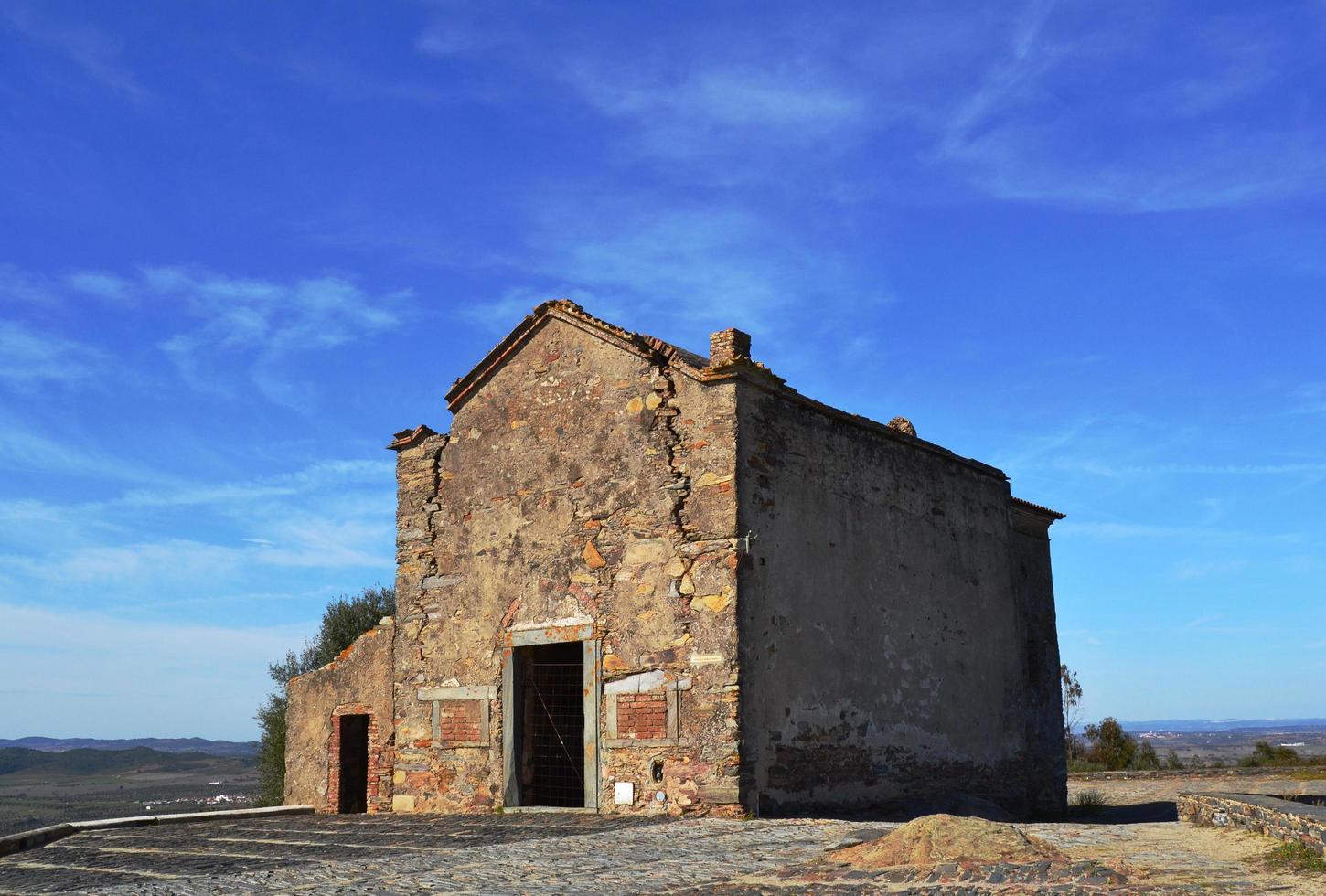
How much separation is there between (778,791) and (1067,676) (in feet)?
77.6

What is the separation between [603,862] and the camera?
9.10 meters

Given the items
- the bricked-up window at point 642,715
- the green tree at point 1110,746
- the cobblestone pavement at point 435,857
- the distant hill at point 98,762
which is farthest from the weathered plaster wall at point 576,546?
the distant hill at point 98,762

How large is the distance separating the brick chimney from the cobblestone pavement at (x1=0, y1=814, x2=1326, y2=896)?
16.4ft

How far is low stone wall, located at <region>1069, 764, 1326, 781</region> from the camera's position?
Result: 2505 centimetres

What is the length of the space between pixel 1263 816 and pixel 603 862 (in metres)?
5.24

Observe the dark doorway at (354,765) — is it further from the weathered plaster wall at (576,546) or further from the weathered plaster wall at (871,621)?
the weathered plaster wall at (871,621)

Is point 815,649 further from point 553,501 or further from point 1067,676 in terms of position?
point 1067,676

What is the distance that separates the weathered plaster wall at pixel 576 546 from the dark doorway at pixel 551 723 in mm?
319

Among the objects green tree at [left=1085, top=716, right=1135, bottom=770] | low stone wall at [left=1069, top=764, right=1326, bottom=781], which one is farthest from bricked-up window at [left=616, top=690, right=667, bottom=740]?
green tree at [left=1085, top=716, right=1135, bottom=770]

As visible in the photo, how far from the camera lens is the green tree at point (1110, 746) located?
3177 cm

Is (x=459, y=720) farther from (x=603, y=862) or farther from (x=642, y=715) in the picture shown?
(x=603, y=862)

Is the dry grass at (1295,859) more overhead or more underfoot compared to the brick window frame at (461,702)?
more underfoot

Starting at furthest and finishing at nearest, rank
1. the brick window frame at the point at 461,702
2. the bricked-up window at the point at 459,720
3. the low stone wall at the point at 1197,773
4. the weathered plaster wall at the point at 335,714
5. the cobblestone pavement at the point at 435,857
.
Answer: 1. the low stone wall at the point at 1197,773
2. the weathered plaster wall at the point at 335,714
3. the bricked-up window at the point at 459,720
4. the brick window frame at the point at 461,702
5. the cobblestone pavement at the point at 435,857

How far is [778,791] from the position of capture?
500 inches
